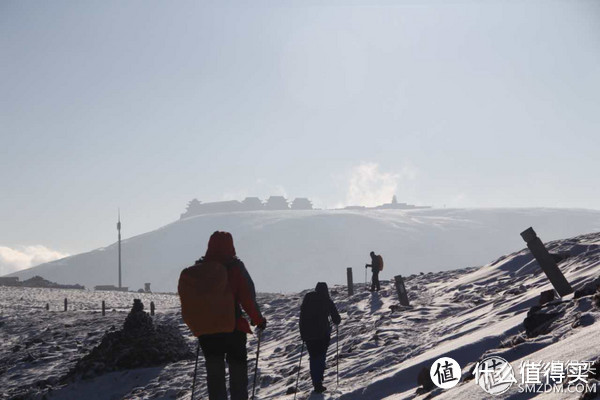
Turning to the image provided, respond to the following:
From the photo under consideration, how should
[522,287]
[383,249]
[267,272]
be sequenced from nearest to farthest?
[522,287] < [267,272] < [383,249]

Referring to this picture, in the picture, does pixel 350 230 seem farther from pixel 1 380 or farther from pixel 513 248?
pixel 1 380

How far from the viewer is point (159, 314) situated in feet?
94.1

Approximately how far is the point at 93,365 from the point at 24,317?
709 inches

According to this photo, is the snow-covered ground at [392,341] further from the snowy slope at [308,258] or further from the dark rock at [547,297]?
the snowy slope at [308,258]

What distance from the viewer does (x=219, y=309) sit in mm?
5707

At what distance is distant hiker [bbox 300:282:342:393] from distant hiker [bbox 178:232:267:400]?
3.43 metres

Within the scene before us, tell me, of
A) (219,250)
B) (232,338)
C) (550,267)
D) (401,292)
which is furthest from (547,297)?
(401,292)

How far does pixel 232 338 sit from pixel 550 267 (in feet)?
21.3

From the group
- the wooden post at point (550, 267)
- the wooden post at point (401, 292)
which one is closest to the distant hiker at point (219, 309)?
the wooden post at point (550, 267)

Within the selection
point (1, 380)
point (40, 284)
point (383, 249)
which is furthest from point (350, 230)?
point (1, 380)

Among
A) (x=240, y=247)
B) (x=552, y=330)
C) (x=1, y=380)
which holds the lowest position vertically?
(x=1, y=380)

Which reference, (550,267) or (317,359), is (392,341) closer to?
(317,359)

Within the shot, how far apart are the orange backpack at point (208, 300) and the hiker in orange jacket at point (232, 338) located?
4.8 inches

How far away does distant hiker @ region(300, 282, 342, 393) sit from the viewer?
9.34m
